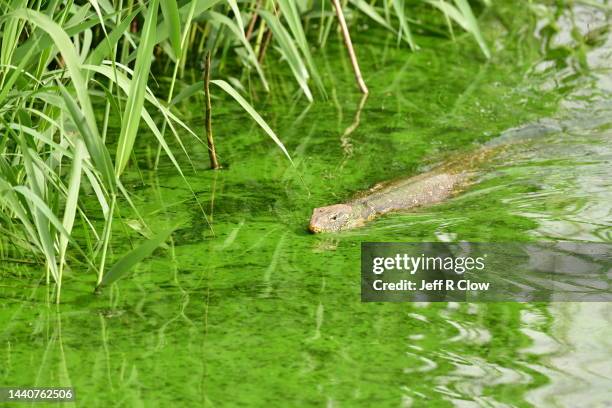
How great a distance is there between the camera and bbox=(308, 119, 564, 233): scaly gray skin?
3.47m

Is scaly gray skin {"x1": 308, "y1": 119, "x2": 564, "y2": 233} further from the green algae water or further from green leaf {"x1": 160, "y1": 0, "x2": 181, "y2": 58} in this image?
green leaf {"x1": 160, "y1": 0, "x2": 181, "y2": 58}

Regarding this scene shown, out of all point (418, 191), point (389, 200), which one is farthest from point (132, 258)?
point (418, 191)

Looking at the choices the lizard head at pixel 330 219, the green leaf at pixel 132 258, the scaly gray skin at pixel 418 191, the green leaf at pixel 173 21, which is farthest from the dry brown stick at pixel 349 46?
the green leaf at pixel 132 258

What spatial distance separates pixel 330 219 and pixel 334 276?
0.34 meters

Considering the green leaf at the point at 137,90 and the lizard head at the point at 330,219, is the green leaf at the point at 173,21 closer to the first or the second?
the green leaf at the point at 137,90

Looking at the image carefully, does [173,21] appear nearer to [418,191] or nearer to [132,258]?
[132,258]

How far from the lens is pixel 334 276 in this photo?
3145 mm

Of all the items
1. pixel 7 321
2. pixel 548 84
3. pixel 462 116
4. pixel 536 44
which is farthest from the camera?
pixel 536 44

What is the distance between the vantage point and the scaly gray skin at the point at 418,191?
3.47 meters

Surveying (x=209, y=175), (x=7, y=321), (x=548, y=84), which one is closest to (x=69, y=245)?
(x=7, y=321)

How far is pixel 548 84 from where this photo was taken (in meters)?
4.79

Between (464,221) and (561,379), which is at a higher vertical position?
(464,221)

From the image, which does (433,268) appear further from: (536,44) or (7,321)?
(536,44)

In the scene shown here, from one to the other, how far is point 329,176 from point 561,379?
60.4 inches
